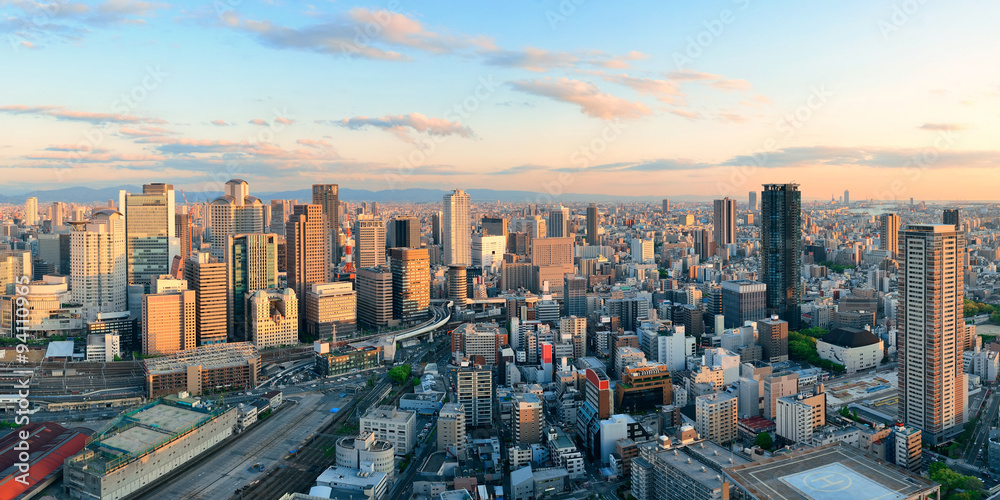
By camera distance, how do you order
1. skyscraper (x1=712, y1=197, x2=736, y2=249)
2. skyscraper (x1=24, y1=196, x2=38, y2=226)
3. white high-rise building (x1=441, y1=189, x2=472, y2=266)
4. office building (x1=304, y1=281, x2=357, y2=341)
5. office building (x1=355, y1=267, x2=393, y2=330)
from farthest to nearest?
skyscraper (x1=712, y1=197, x2=736, y2=249) → skyscraper (x1=24, y1=196, x2=38, y2=226) → white high-rise building (x1=441, y1=189, x2=472, y2=266) → office building (x1=355, y1=267, x2=393, y2=330) → office building (x1=304, y1=281, x2=357, y2=341)

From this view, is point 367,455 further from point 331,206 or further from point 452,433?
point 331,206

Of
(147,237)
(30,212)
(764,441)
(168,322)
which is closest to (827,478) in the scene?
(764,441)

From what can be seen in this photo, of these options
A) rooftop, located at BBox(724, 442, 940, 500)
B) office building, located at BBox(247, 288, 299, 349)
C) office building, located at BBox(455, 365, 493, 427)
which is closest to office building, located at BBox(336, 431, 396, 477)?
office building, located at BBox(455, 365, 493, 427)

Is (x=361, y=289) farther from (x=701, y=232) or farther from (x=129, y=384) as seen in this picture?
(x=701, y=232)

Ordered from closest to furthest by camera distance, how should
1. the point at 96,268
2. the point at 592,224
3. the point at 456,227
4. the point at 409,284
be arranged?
1. the point at 96,268
2. the point at 409,284
3. the point at 456,227
4. the point at 592,224

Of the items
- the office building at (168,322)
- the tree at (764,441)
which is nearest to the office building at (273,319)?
the office building at (168,322)

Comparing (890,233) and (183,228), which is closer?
(183,228)

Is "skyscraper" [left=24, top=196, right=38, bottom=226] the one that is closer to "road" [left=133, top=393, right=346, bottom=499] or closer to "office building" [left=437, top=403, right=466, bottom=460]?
"road" [left=133, top=393, right=346, bottom=499]
